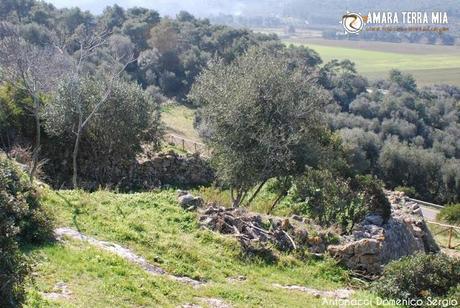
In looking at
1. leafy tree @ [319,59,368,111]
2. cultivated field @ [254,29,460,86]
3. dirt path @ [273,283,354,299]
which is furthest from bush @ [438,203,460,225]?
cultivated field @ [254,29,460,86]

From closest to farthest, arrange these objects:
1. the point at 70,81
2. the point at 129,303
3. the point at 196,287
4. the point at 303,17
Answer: the point at 129,303 < the point at 196,287 < the point at 70,81 < the point at 303,17

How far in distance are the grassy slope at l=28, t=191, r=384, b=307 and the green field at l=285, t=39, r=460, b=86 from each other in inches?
3086

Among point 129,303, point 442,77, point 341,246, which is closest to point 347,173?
point 341,246

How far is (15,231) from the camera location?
8320mm

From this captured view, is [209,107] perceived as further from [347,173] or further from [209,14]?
[209,14]

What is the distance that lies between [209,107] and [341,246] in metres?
7.60

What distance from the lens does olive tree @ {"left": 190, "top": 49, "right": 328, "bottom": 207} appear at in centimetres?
1930

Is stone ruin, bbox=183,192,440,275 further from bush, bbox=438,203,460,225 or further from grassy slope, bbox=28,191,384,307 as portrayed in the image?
bush, bbox=438,203,460,225

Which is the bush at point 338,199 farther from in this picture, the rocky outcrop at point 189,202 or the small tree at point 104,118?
the small tree at point 104,118

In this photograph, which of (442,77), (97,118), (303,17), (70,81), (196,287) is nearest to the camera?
(196,287)

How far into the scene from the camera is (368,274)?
15.1 metres

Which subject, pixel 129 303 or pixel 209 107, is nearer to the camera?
pixel 129 303

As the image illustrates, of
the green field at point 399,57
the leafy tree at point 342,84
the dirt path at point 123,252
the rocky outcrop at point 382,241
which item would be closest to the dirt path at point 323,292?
the rocky outcrop at point 382,241

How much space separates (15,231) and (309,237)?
9423 millimetres
